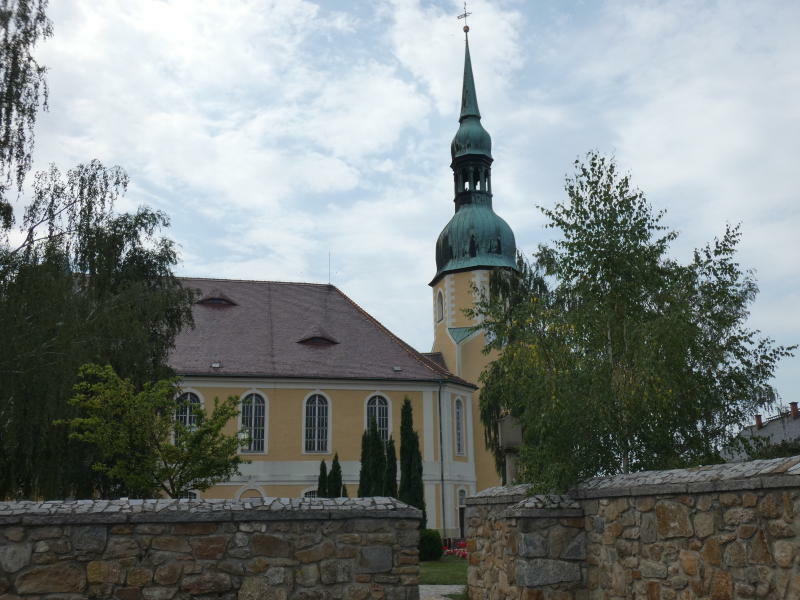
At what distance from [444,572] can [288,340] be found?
55.8ft

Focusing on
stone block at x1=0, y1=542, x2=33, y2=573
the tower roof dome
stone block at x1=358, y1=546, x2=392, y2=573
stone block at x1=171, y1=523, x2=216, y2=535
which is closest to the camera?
stone block at x1=0, y1=542, x2=33, y2=573

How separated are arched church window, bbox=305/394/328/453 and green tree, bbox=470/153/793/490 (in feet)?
63.3

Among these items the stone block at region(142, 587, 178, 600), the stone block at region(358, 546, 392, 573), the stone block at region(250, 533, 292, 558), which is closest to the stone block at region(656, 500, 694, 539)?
the stone block at region(358, 546, 392, 573)

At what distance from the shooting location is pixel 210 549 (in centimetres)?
749

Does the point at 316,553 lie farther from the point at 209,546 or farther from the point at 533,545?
the point at 533,545

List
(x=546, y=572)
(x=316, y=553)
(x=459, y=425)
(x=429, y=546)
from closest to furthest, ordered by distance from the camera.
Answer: (x=546, y=572), (x=316, y=553), (x=429, y=546), (x=459, y=425)

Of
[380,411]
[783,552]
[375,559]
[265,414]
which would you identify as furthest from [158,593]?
[380,411]

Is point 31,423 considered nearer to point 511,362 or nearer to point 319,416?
point 511,362

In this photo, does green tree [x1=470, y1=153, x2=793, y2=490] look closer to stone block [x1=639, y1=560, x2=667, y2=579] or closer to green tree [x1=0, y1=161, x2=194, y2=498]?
stone block [x1=639, y1=560, x2=667, y2=579]

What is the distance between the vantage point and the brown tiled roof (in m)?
31.6

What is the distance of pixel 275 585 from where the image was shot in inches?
298

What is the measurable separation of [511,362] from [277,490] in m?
20.5

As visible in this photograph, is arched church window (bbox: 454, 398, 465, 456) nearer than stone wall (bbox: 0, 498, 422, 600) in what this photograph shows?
No

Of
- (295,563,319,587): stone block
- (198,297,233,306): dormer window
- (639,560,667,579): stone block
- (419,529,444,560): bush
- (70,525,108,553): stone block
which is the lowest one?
(419,529,444,560): bush
